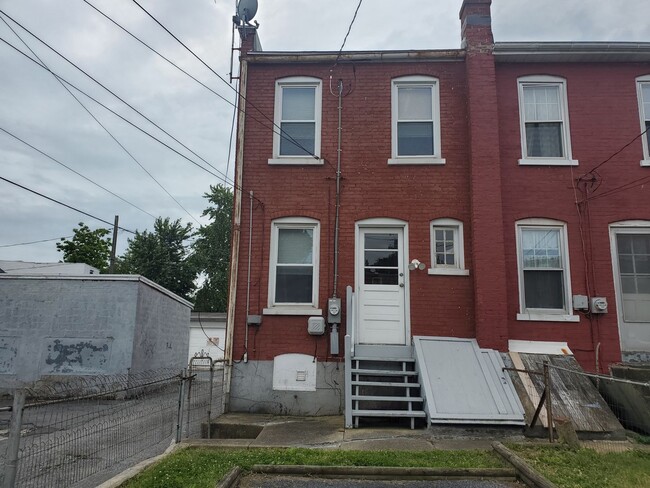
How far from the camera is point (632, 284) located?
8766mm

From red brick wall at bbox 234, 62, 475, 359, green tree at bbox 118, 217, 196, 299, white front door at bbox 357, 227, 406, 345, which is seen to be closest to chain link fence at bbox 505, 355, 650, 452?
red brick wall at bbox 234, 62, 475, 359

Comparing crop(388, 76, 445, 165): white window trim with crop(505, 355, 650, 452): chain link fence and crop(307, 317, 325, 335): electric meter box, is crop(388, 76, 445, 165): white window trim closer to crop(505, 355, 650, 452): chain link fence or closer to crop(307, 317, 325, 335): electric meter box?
crop(307, 317, 325, 335): electric meter box

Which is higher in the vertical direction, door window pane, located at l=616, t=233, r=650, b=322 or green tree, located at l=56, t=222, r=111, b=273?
green tree, located at l=56, t=222, r=111, b=273

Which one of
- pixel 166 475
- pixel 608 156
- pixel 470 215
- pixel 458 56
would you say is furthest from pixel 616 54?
pixel 166 475

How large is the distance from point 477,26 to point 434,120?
195 centimetres

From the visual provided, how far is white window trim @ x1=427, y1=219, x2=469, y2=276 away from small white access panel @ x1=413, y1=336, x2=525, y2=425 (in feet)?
3.83

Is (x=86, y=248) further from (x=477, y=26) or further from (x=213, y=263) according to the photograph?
(x=477, y=26)

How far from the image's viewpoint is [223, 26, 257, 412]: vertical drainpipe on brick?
852 cm

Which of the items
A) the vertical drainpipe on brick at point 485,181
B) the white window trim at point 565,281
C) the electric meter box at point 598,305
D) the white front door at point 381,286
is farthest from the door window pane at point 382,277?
the electric meter box at point 598,305

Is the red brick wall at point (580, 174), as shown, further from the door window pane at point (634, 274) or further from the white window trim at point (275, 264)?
the white window trim at point (275, 264)

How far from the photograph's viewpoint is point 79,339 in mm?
13008

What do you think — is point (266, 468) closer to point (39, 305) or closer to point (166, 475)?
point (166, 475)

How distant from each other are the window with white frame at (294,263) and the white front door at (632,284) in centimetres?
531

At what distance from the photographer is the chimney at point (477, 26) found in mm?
9242
